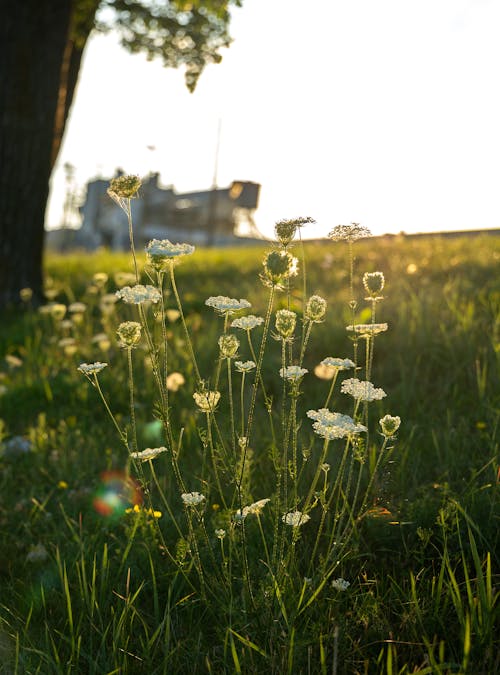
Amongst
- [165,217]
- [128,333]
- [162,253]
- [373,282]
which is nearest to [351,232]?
[373,282]

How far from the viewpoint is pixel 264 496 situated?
8.60 ft

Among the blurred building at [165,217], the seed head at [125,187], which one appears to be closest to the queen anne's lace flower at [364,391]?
the seed head at [125,187]

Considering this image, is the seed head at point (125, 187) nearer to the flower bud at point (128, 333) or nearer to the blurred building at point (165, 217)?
the flower bud at point (128, 333)

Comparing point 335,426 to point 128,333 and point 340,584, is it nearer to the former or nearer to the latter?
point 340,584

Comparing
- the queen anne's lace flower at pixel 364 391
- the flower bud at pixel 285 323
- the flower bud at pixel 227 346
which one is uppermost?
the flower bud at pixel 285 323

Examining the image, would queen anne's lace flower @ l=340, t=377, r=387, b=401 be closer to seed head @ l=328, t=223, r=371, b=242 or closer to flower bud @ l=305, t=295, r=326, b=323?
flower bud @ l=305, t=295, r=326, b=323

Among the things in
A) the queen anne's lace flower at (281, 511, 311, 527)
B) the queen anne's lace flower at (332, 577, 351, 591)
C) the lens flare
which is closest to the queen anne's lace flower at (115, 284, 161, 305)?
the queen anne's lace flower at (281, 511, 311, 527)

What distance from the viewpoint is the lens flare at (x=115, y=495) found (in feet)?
9.14

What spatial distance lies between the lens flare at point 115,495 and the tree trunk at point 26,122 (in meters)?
4.49

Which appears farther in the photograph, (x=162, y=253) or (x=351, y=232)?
(x=351, y=232)

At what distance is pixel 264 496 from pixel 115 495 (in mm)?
717

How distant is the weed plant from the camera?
176 cm

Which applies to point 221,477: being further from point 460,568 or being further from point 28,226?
point 28,226

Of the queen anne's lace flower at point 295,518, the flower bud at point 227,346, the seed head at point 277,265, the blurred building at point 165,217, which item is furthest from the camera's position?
the blurred building at point 165,217
